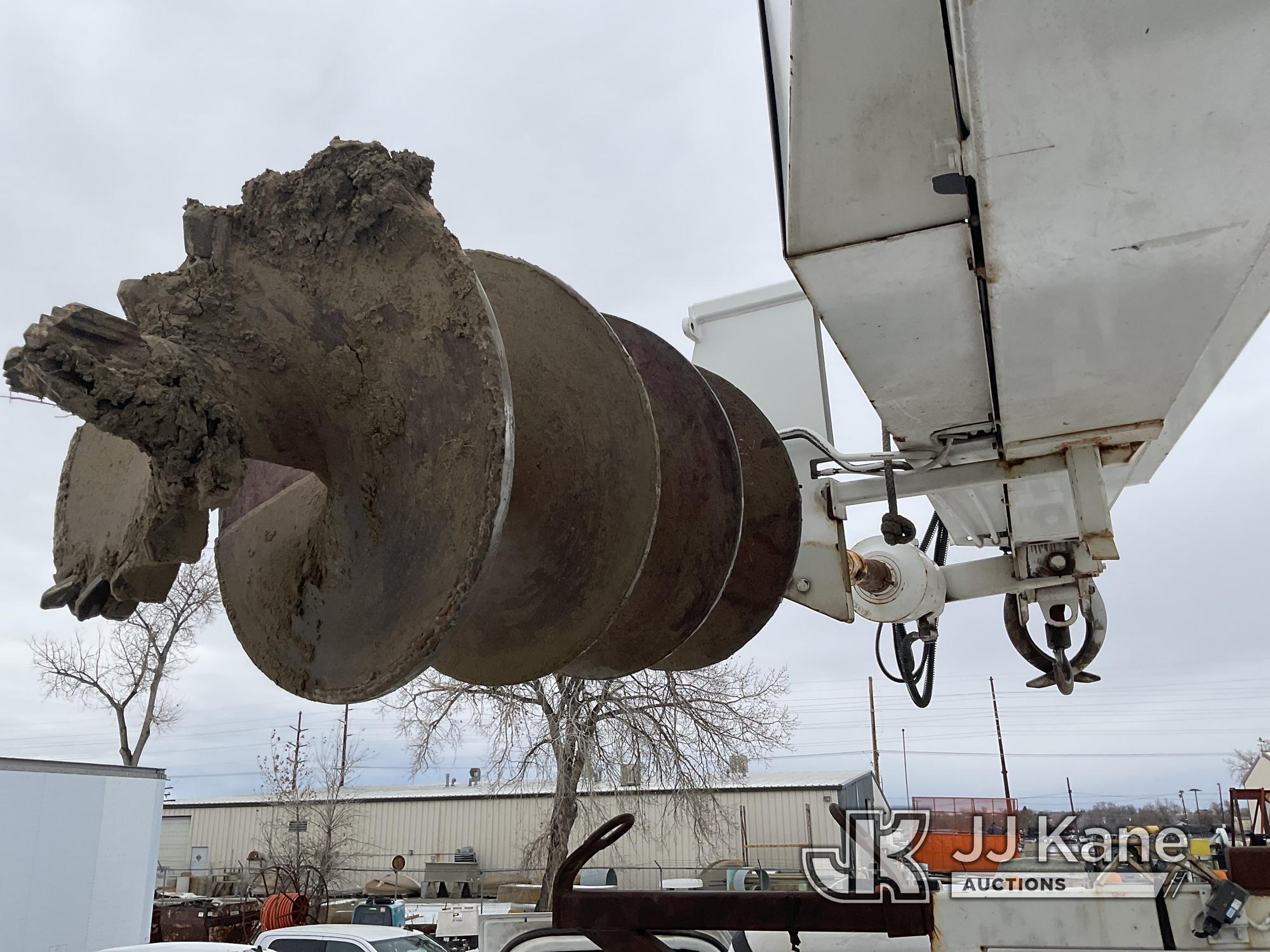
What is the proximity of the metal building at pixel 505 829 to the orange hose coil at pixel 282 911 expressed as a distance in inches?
436

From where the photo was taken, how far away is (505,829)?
120 feet

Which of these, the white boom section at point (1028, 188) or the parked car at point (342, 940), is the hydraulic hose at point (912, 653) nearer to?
the white boom section at point (1028, 188)

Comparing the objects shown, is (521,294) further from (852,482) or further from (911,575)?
(911,575)

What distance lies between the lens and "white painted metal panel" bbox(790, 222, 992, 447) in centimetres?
207

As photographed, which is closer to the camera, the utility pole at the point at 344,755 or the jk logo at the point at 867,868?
the jk logo at the point at 867,868

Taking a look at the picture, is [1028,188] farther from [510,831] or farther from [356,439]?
[510,831]

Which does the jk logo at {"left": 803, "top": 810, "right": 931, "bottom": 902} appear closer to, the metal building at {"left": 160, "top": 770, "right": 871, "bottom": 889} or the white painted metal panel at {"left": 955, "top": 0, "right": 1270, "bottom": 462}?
the white painted metal panel at {"left": 955, "top": 0, "right": 1270, "bottom": 462}

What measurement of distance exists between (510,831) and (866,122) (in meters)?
37.9

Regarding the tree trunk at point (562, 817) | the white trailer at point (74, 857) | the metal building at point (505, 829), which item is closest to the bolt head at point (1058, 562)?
the white trailer at point (74, 857)

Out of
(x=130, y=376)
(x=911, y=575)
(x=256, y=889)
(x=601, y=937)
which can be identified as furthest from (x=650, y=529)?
(x=256, y=889)

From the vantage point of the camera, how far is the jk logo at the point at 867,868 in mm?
3479

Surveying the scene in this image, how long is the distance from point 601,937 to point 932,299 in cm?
208

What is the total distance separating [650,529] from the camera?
56.4 inches

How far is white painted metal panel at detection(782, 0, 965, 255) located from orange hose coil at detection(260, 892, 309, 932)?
19.0 meters
